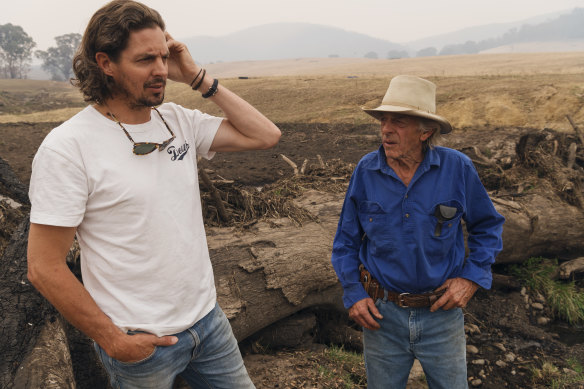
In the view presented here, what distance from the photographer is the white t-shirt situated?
163 cm

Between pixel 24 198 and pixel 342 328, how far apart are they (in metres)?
3.53

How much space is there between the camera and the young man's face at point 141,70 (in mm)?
1825

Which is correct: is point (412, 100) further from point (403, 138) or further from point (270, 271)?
point (270, 271)

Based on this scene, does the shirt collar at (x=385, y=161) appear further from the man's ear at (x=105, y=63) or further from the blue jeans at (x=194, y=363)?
the man's ear at (x=105, y=63)

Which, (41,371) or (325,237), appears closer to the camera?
(41,371)

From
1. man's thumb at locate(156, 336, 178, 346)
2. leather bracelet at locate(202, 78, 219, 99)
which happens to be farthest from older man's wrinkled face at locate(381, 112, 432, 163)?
man's thumb at locate(156, 336, 178, 346)

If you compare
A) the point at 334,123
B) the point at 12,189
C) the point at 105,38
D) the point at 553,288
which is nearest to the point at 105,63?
the point at 105,38

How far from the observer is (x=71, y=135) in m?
1.69

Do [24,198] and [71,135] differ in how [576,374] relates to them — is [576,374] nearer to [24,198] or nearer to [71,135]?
[71,135]

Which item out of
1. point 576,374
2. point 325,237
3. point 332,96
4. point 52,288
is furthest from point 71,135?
point 332,96

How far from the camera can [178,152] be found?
2027mm

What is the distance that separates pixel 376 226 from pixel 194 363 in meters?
1.16

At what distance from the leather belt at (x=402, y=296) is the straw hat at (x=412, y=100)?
3.04 feet

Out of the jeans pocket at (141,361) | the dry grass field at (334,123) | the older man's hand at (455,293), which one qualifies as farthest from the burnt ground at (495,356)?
the jeans pocket at (141,361)
